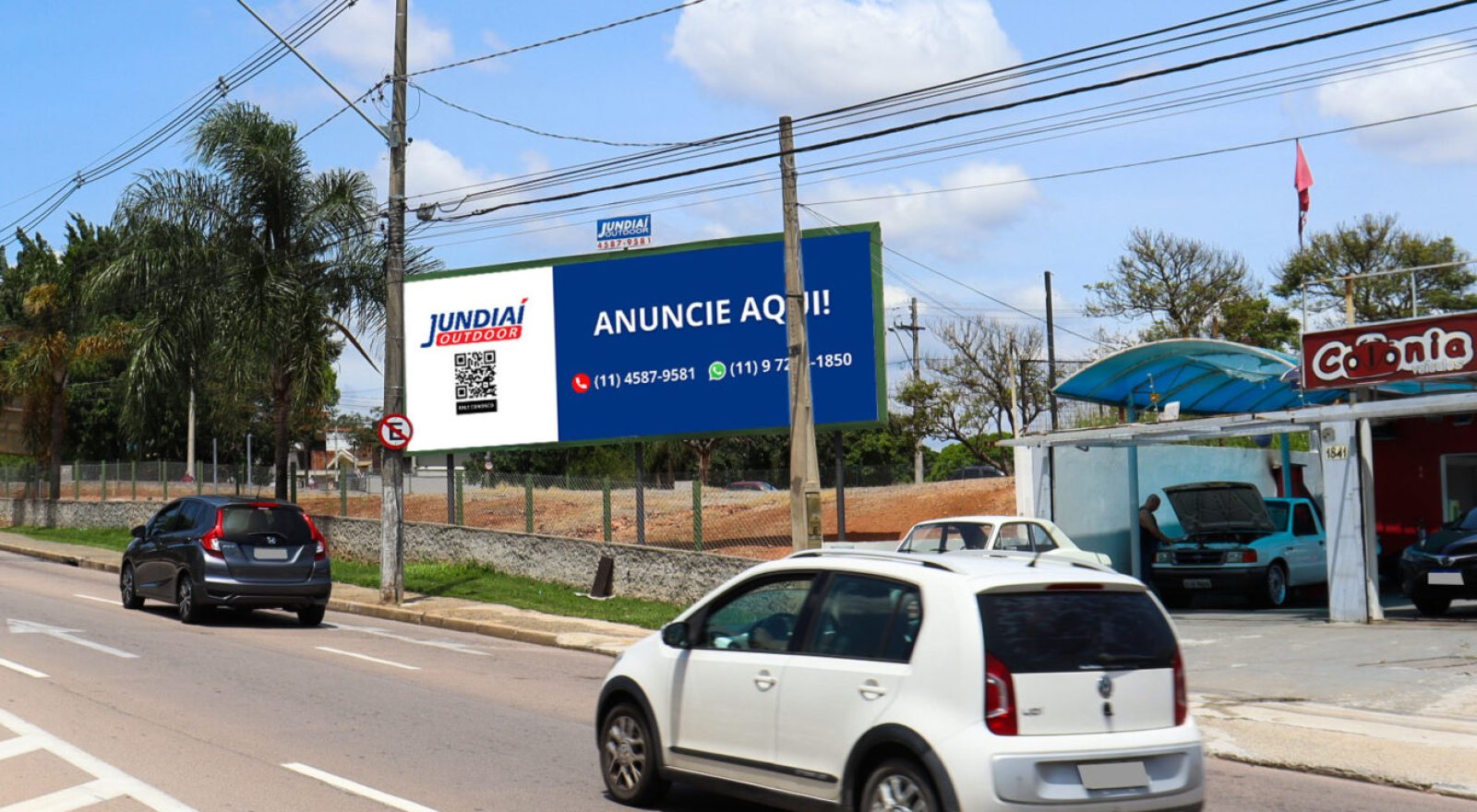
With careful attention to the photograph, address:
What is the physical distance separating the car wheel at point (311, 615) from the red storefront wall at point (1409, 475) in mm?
19224

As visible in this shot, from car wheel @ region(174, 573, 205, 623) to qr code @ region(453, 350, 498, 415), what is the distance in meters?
9.24

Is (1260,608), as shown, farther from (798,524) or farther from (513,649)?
(513,649)

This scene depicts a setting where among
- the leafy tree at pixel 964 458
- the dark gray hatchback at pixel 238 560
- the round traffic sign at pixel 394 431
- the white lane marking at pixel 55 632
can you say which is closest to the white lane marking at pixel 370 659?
the white lane marking at pixel 55 632

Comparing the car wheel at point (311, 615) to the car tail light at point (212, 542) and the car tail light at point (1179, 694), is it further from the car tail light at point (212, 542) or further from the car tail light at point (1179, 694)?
the car tail light at point (1179, 694)

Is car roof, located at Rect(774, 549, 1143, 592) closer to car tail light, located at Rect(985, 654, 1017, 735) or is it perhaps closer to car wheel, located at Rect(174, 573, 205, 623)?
car tail light, located at Rect(985, 654, 1017, 735)

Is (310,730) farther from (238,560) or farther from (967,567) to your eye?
(238,560)

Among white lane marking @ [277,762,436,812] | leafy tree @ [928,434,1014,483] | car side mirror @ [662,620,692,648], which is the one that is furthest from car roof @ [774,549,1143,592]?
leafy tree @ [928,434,1014,483]

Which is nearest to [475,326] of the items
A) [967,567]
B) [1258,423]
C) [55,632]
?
[55,632]

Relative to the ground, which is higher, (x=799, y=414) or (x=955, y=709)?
(x=799, y=414)

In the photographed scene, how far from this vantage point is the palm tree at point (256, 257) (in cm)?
3033

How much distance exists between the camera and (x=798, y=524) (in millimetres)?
18328

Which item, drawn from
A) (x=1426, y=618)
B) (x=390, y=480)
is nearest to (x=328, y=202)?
(x=390, y=480)

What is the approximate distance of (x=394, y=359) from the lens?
73.1 feet

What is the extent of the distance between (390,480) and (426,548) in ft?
19.5
